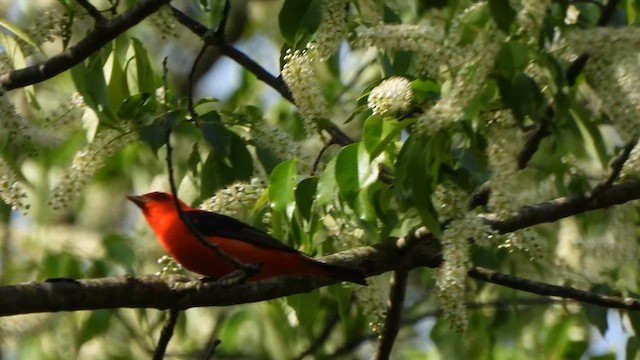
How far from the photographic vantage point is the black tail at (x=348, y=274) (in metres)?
4.27

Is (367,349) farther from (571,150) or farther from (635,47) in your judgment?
(635,47)

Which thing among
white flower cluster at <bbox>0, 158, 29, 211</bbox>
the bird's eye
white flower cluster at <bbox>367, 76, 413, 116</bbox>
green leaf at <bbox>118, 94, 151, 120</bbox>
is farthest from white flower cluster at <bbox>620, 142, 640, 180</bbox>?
the bird's eye

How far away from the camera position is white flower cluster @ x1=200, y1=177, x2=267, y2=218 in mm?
4246

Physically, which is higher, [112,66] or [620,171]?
[112,66]

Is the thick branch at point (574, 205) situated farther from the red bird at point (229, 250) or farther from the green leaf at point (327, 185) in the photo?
the green leaf at point (327, 185)

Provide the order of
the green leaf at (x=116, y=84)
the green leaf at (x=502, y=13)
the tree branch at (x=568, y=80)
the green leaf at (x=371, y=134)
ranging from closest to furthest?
the green leaf at (x=502, y=13) → the green leaf at (x=371, y=134) → the tree branch at (x=568, y=80) → the green leaf at (x=116, y=84)

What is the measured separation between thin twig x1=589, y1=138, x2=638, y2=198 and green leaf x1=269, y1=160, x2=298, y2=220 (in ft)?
3.56

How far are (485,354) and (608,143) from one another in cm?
186

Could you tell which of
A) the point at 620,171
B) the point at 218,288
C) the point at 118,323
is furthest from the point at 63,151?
the point at 620,171

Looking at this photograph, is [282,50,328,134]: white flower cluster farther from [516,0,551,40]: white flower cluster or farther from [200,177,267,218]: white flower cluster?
[516,0,551,40]: white flower cluster

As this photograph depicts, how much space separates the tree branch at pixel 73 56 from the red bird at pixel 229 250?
738 mm

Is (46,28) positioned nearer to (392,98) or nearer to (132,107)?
(132,107)

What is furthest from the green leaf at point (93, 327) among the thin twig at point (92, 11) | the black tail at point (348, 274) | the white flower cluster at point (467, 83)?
the white flower cluster at point (467, 83)

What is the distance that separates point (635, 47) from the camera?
3518 millimetres
